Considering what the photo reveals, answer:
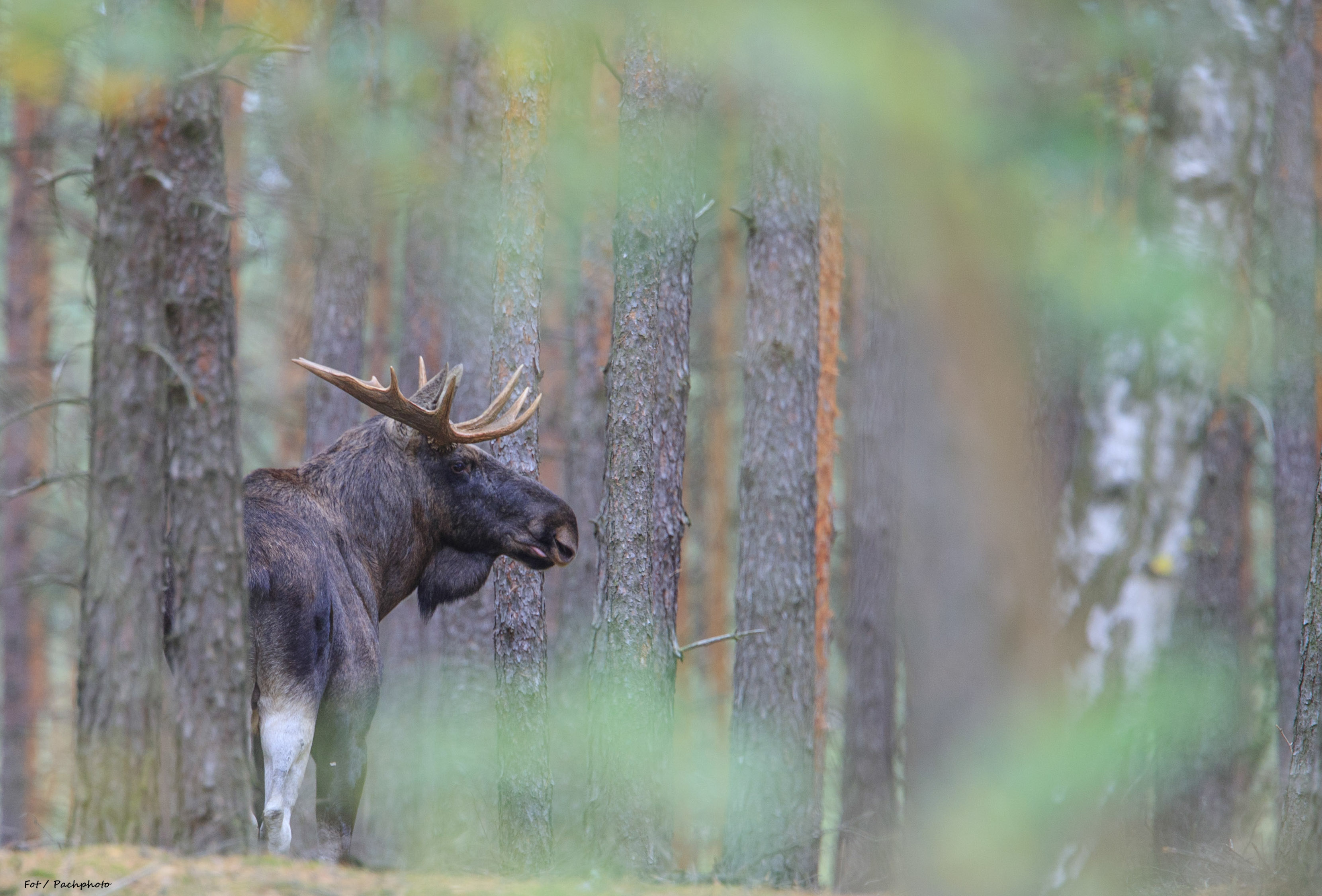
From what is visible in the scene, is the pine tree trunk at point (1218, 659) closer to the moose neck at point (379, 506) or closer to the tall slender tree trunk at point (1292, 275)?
the tall slender tree trunk at point (1292, 275)

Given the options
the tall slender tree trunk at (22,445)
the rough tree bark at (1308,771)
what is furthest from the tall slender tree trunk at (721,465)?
the rough tree bark at (1308,771)

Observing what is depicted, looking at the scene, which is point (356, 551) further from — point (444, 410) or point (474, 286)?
point (474, 286)

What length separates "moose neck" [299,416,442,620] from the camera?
7.22 m

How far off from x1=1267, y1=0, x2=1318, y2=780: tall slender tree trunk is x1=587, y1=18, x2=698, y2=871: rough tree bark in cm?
665

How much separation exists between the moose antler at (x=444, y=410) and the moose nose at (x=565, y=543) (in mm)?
708

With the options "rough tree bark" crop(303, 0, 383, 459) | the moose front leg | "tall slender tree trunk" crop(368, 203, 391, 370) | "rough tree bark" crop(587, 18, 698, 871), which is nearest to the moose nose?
"rough tree bark" crop(587, 18, 698, 871)

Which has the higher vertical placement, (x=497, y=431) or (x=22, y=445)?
(x=22, y=445)

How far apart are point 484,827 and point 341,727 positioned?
4145mm

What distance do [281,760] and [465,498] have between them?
2080 mm

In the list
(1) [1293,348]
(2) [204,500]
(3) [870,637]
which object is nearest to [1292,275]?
(1) [1293,348]

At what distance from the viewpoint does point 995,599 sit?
1.68m

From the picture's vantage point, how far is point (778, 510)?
8086 millimetres

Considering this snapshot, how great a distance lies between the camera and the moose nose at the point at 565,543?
727 centimetres

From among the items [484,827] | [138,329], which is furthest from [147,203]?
[484,827]
